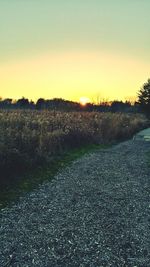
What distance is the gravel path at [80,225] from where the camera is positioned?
9125mm

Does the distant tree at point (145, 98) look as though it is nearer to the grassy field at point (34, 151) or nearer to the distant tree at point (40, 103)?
the distant tree at point (40, 103)

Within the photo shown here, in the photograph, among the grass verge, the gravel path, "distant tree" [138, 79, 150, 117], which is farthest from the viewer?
"distant tree" [138, 79, 150, 117]

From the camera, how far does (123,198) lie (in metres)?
14.9

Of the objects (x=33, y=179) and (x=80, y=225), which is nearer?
(x=80, y=225)

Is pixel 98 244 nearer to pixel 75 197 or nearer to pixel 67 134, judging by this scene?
pixel 75 197

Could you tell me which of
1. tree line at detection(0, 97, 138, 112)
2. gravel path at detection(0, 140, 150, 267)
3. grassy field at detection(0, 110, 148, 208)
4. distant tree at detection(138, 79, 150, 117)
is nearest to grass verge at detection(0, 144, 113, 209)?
grassy field at detection(0, 110, 148, 208)

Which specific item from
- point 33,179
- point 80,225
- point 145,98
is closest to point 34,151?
point 33,179

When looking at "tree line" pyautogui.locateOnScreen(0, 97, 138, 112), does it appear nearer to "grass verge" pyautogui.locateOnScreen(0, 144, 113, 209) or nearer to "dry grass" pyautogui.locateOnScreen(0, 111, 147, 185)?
"dry grass" pyautogui.locateOnScreen(0, 111, 147, 185)

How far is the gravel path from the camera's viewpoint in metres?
9.12

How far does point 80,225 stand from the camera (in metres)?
11.4

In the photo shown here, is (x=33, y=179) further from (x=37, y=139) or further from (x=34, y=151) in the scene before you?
(x=37, y=139)

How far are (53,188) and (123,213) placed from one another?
399cm

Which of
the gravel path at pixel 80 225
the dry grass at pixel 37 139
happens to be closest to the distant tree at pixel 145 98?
the dry grass at pixel 37 139

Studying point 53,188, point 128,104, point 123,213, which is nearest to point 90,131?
point 53,188
